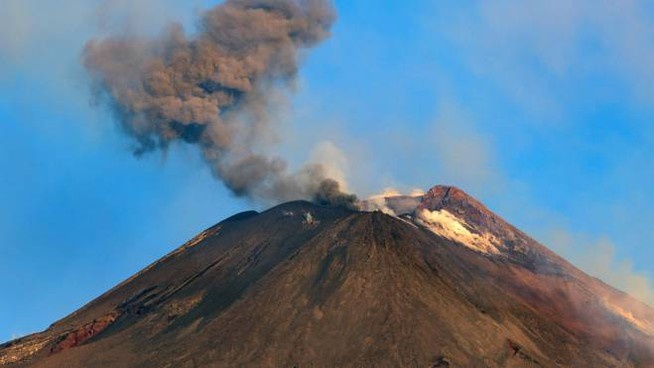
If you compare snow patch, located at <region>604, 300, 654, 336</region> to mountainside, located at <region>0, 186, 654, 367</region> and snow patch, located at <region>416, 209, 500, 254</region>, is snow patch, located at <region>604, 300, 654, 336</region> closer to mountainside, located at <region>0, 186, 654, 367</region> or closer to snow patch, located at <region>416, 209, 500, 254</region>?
mountainside, located at <region>0, 186, 654, 367</region>

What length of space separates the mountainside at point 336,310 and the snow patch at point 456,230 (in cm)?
727

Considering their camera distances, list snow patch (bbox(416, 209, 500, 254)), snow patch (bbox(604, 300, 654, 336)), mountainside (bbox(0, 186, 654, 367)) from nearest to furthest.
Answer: mountainside (bbox(0, 186, 654, 367)) → snow patch (bbox(604, 300, 654, 336)) → snow patch (bbox(416, 209, 500, 254))

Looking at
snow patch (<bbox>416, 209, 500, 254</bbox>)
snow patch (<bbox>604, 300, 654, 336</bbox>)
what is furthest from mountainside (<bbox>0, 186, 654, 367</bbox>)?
snow patch (<bbox>416, 209, 500, 254</bbox>)

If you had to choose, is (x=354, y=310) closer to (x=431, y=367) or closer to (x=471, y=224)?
(x=431, y=367)

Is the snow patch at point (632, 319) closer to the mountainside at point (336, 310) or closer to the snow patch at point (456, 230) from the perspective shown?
the mountainside at point (336, 310)

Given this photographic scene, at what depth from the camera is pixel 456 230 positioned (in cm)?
15300

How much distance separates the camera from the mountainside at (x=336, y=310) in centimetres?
8681

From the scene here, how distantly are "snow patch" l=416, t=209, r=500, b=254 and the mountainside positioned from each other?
23.9 ft

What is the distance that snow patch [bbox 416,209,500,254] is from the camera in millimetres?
147250

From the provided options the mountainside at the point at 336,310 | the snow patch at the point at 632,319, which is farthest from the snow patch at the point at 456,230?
the snow patch at the point at 632,319

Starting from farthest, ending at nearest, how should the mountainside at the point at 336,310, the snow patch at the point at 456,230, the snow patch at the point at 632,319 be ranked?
the snow patch at the point at 456,230 → the snow patch at the point at 632,319 → the mountainside at the point at 336,310

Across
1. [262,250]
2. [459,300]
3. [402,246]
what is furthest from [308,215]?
[459,300]

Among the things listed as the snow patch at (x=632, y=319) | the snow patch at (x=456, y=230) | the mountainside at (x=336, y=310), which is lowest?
the snow patch at (x=632, y=319)

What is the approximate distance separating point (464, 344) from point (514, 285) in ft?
125
